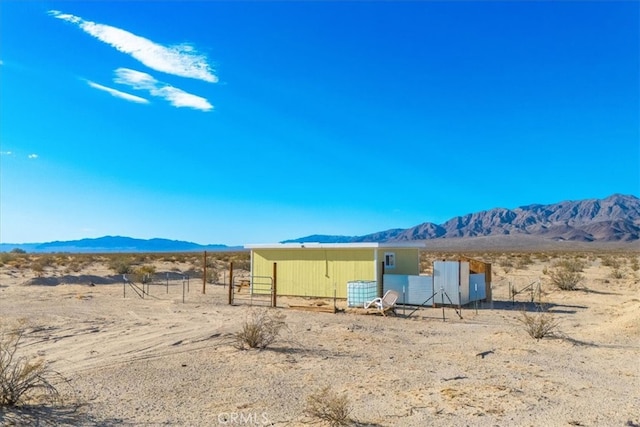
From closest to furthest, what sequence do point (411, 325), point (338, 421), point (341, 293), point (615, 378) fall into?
point (338, 421)
point (615, 378)
point (411, 325)
point (341, 293)

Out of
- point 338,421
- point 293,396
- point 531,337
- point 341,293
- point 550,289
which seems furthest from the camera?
point 550,289

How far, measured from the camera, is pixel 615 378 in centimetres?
882

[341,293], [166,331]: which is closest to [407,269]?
[341,293]

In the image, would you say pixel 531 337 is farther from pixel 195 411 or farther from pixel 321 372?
pixel 195 411

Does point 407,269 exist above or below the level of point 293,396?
above

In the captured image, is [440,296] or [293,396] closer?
[293,396]

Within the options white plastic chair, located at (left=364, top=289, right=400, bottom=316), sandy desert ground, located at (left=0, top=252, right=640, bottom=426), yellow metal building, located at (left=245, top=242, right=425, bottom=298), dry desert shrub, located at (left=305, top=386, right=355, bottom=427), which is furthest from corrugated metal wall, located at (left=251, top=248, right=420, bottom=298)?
dry desert shrub, located at (left=305, top=386, right=355, bottom=427)

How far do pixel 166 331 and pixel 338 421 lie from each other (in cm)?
760

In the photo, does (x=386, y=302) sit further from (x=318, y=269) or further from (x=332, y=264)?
(x=318, y=269)
